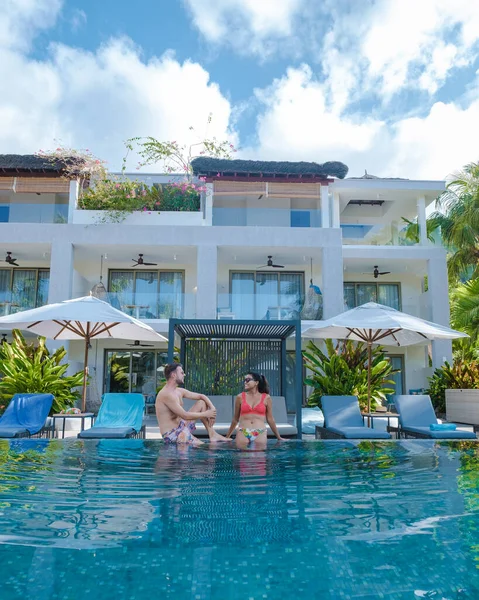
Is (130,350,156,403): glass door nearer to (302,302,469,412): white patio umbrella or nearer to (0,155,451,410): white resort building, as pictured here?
(0,155,451,410): white resort building

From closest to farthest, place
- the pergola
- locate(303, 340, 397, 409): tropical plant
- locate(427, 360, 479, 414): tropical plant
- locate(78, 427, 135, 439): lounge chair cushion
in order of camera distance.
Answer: locate(78, 427, 135, 439): lounge chair cushion < the pergola < locate(303, 340, 397, 409): tropical plant < locate(427, 360, 479, 414): tropical plant

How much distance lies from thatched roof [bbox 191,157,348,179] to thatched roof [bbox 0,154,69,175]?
489 centimetres

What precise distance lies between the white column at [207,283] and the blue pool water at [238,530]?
1189 centimetres

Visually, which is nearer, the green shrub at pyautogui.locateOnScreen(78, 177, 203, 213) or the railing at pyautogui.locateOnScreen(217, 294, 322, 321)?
the railing at pyautogui.locateOnScreen(217, 294, 322, 321)

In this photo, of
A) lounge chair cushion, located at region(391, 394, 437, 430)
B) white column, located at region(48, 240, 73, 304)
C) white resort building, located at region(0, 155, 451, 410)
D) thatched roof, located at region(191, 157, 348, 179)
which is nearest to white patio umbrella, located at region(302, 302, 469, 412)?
lounge chair cushion, located at region(391, 394, 437, 430)

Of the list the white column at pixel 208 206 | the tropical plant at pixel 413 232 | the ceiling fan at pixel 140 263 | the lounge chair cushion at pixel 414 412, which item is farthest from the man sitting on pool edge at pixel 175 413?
the tropical plant at pixel 413 232

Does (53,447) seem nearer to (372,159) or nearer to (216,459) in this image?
(216,459)

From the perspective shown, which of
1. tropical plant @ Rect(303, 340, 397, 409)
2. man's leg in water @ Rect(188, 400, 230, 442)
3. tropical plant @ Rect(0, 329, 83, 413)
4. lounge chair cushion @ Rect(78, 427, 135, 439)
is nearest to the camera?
man's leg in water @ Rect(188, 400, 230, 442)

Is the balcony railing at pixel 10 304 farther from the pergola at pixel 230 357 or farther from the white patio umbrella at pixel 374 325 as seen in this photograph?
the white patio umbrella at pixel 374 325

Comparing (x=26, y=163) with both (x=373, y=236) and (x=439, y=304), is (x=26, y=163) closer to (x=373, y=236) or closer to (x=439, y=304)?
(x=373, y=236)

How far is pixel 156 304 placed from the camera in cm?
1788

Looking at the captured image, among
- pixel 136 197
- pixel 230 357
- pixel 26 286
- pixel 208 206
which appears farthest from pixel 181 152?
pixel 230 357

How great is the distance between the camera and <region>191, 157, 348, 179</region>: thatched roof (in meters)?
18.8

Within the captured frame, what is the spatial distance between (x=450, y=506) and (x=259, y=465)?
2194 millimetres
